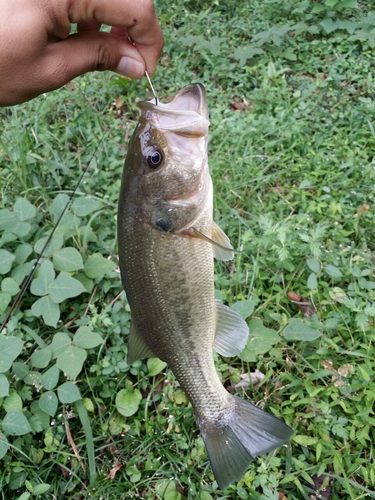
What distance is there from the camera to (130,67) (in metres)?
1.90

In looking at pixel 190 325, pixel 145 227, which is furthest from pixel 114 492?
pixel 145 227

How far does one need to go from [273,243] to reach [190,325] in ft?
4.30

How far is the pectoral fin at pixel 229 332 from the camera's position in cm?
192

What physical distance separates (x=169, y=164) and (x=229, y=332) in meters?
0.76

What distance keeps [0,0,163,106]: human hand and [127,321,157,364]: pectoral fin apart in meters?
1.07

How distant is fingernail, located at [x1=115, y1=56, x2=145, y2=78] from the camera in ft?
6.21

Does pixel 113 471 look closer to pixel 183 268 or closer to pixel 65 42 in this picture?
pixel 183 268

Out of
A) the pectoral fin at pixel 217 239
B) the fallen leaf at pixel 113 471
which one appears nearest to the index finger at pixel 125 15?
the pectoral fin at pixel 217 239

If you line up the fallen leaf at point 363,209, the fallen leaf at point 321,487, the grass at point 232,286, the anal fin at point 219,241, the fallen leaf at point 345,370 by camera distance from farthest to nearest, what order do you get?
the fallen leaf at point 363,209
the fallen leaf at point 345,370
the grass at point 232,286
the fallen leaf at point 321,487
the anal fin at point 219,241

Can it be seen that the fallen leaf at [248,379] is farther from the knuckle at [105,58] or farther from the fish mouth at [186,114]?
the knuckle at [105,58]

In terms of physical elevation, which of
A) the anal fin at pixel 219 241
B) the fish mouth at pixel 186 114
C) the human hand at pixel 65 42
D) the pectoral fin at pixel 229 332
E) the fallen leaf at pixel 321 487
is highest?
the human hand at pixel 65 42

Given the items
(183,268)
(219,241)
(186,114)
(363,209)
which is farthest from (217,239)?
(363,209)

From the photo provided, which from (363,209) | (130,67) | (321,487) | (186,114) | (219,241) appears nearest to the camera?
(186,114)

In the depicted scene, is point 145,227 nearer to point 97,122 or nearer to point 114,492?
point 114,492
